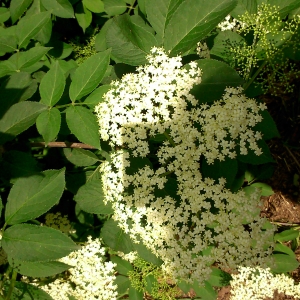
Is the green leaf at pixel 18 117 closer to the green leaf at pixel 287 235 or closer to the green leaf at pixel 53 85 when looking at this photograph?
the green leaf at pixel 53 85

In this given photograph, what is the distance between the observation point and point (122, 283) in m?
3.64

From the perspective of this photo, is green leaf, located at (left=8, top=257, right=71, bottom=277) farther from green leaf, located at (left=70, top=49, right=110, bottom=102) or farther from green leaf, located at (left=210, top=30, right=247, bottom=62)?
green leaf, located at (left=210, top=30, right=247, bottom=62)

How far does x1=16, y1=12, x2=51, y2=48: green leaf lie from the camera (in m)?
2.67

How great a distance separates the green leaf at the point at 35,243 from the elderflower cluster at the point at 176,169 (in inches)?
28.4

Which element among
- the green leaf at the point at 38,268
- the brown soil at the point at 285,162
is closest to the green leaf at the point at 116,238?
the green leaf at the point at 38,268

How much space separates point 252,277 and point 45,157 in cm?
251

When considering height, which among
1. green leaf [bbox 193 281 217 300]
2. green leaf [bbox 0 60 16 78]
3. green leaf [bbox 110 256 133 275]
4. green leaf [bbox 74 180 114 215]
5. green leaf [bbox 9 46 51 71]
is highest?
green leaf [bbox 9 46 51 71]

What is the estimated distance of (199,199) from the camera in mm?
2623

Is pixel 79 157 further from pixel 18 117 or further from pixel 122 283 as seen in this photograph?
pixel 122 283

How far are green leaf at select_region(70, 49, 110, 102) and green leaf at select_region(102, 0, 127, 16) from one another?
1205 mm

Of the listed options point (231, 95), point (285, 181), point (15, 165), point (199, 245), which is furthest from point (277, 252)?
point (15, 165)

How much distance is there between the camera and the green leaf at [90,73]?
7.67 ft

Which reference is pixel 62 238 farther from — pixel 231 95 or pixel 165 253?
pixel 231 95

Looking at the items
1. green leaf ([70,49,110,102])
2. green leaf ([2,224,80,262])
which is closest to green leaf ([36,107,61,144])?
green leaf ([70,49,110,102])
